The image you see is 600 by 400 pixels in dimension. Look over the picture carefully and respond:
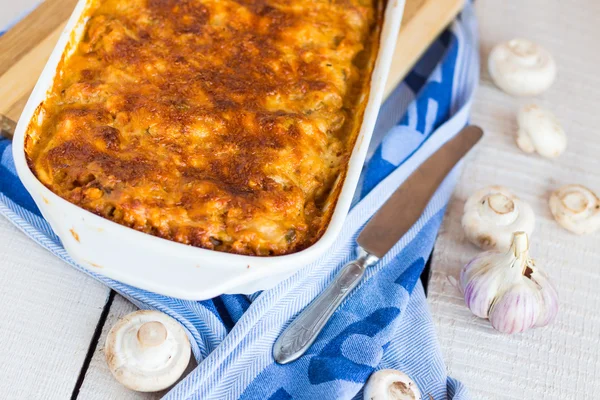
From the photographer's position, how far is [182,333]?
72.9 inches

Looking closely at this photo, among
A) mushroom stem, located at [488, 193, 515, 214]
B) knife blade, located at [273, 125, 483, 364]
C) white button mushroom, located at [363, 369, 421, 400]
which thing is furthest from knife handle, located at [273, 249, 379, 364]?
mushroom stem, located at [488, 193, 515, 214]

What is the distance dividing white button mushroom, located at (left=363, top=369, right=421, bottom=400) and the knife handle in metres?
0.19

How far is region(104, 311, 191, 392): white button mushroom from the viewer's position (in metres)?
1.75

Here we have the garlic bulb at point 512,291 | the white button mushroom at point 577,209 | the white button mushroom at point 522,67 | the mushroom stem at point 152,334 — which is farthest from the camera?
the white button mushroom at point 522,67

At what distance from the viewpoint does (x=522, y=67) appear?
2.63 meters

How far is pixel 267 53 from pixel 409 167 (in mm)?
586

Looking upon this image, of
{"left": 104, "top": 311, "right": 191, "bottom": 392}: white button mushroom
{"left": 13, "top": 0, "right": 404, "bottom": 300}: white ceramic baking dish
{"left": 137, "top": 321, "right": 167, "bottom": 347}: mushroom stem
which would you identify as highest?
{"left": 13, "top": 0, "right": 404, "bottom": 300}: white ceramic baking dish

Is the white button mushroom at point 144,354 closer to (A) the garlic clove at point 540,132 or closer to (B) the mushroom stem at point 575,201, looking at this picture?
(B) the mushroom stem at point 575,201

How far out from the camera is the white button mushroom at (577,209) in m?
2.31

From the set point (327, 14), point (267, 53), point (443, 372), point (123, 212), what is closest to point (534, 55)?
point (327, 14)

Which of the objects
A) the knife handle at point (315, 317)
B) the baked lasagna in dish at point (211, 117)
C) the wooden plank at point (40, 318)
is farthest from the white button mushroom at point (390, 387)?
the wooden plank at point (40, 318)

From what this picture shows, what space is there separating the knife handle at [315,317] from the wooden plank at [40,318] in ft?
1.64

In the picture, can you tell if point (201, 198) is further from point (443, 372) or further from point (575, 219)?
point (575, 219)

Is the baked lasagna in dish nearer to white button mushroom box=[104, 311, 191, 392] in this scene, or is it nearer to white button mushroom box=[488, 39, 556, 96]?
white button mushroom box=[104, 311, 191, 392]
